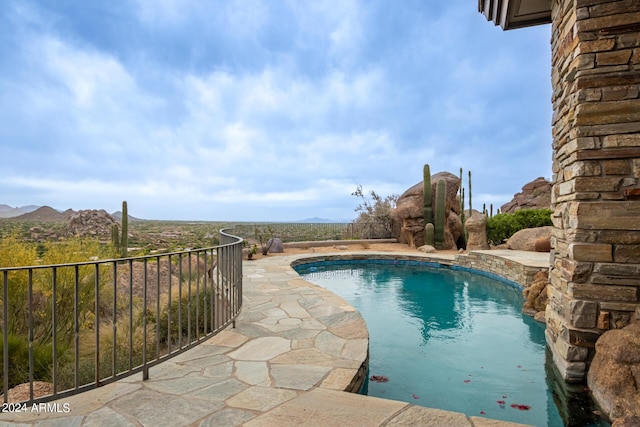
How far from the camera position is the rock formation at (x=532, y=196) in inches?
991

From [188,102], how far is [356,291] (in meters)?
9.34

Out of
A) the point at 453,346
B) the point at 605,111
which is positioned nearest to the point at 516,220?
the point at 453,346

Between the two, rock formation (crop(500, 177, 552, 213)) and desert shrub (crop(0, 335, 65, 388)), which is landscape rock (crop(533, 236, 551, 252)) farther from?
rock formation (crop(500, 177, 552, 213))

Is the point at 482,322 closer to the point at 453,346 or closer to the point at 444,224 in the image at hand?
the point at 453,346

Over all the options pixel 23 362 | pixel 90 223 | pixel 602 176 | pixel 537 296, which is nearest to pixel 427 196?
pixel 537 296

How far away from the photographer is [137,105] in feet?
36.6

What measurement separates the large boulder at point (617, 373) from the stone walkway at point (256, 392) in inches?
44.9

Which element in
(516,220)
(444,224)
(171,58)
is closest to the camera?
(171,58)

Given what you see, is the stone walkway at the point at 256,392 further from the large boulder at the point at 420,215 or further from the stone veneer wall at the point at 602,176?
the large boulder at the point at 420,215

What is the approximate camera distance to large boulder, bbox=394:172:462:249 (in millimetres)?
13133

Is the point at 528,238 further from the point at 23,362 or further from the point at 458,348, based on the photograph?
the point at 23,362

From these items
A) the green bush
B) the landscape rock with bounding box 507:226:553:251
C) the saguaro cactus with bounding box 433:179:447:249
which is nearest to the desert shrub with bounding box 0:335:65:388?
the landscape rock with bounding box 507:226:553:251

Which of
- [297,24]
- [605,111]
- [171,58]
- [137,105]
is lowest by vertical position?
[605,111]

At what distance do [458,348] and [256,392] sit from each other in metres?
2.79
